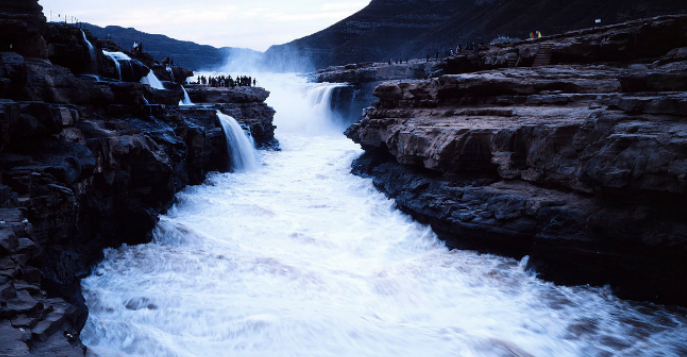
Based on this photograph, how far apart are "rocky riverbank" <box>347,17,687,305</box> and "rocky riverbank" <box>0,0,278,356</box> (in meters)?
6.14

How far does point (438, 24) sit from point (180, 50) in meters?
44.9

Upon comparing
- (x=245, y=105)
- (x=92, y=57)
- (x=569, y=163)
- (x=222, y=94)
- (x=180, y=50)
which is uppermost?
(x=180, y=50)

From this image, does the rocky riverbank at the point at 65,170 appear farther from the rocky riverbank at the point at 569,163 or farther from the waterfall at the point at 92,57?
the rocky riverbank at the point at 569,163

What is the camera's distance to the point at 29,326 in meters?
4.02

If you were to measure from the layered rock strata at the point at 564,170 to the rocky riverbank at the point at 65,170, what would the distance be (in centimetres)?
624

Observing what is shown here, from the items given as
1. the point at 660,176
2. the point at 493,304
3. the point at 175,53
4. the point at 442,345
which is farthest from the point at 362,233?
the point at 175,53

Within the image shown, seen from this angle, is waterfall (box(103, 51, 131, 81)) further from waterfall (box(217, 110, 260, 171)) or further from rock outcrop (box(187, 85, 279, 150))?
rock outcrop (box(187, 85, 279, 150))

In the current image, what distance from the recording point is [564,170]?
7.94m

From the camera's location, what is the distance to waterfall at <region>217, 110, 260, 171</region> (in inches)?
717

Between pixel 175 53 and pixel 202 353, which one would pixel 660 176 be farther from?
pixel 175 53

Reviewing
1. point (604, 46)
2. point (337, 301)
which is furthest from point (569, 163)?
point (604, 46)

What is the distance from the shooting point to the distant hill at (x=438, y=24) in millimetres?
37719

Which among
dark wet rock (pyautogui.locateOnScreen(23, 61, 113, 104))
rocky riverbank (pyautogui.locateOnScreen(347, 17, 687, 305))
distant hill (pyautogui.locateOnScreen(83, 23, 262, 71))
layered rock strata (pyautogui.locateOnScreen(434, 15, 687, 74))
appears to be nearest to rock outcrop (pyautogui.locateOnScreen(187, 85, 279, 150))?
rocky riverbank (pyautogui.locateOnScreen(347, 17, 687, 305))

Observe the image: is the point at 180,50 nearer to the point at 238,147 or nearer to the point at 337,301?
the point at 238,147
